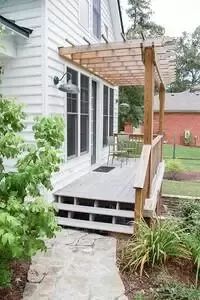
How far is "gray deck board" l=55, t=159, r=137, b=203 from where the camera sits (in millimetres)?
6220

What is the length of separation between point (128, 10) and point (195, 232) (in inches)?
1070

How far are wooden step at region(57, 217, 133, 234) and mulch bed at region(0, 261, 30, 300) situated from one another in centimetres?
143

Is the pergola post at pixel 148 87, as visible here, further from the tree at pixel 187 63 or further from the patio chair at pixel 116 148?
the tree at pixel 187 63

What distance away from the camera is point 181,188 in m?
10.0

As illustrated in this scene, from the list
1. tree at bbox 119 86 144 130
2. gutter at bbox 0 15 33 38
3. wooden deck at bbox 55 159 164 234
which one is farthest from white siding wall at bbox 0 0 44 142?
tree at bbox 119 86 144 130

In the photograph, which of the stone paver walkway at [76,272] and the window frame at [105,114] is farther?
the window frame at [105,114]

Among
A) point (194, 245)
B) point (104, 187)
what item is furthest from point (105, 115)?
point (194, 245)

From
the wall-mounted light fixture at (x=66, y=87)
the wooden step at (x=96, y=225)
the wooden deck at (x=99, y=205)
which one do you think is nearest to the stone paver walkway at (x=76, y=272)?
the wooden step at (x=96, y=225)

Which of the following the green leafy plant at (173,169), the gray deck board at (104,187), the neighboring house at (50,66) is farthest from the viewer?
the green leafy plant at (173,169)

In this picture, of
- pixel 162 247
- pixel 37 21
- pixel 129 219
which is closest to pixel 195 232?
pixel 162 247

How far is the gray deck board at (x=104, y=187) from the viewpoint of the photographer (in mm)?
6220

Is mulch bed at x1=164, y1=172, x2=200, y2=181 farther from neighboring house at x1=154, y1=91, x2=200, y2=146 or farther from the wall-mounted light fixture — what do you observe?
neighboring house at x1=154, y1=91, x2=200, y2=146

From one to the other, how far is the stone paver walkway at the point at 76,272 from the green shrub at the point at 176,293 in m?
0.41

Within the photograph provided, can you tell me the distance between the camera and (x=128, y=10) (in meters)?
28.4
